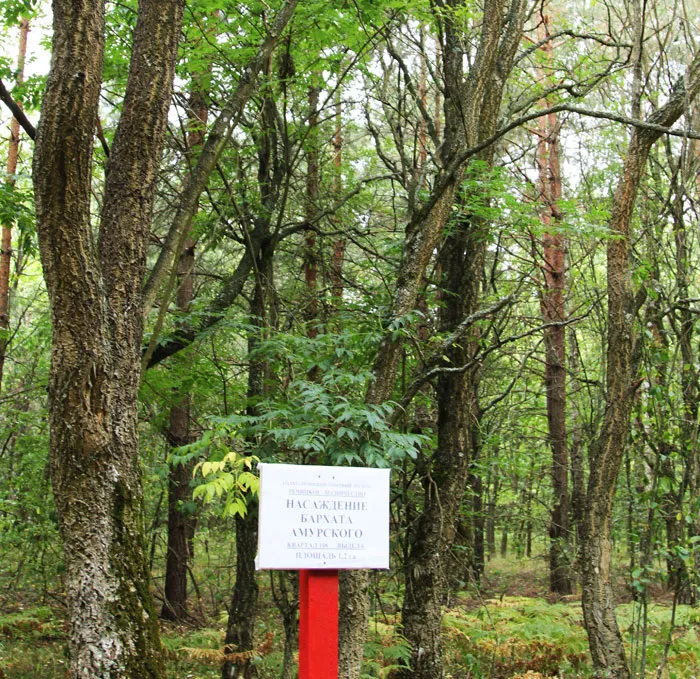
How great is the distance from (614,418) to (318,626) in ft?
13.3

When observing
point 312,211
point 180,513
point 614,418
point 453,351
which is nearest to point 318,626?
point 453,351

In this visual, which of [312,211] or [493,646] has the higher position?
[312,211]

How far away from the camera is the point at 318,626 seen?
2.98 metres

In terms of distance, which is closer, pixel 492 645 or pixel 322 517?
pixel 322 517

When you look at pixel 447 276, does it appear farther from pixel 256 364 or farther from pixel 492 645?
pixel 492 645

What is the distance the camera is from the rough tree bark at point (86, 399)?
3.03 metres

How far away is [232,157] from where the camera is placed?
23.2 ft

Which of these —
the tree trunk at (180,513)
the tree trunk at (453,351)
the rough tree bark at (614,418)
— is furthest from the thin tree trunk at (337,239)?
the rough tree bark at (614,418)

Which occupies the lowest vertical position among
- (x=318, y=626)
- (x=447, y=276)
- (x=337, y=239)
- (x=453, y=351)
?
(x=318, y=626)

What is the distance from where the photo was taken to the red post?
117 inches

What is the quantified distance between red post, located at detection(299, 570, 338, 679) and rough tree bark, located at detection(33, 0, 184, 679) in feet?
2.39

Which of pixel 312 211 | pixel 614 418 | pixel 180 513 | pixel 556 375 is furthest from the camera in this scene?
pixel 556 375

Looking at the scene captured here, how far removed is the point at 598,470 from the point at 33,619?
6735 millimetres

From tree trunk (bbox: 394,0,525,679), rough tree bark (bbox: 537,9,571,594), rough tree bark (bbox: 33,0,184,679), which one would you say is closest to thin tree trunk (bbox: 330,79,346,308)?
tree trunk (bbox: 394,0,525,679)
